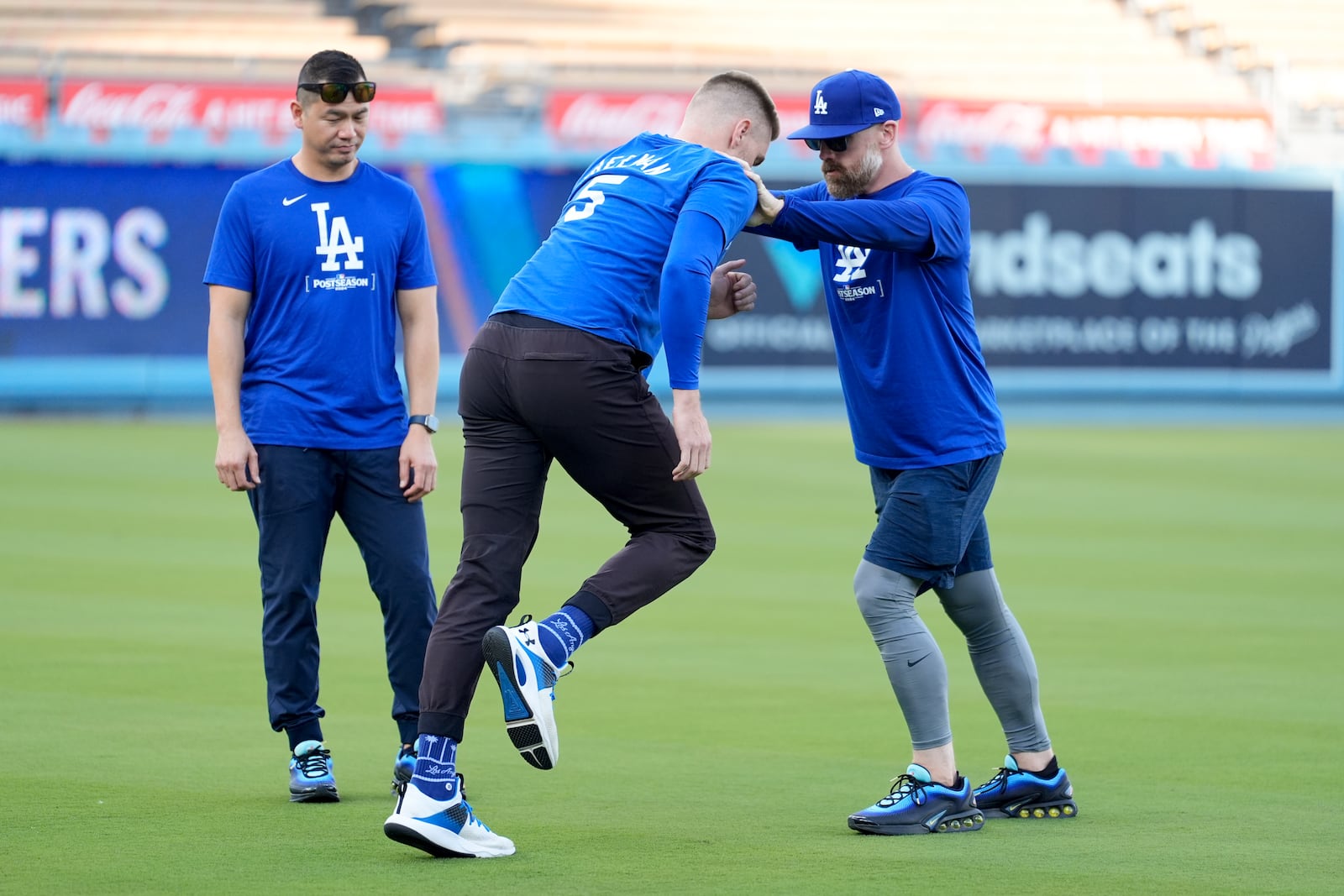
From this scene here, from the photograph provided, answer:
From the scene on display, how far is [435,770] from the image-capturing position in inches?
196

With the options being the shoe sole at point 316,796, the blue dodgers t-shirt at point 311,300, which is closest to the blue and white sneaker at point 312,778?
the shoe sole at point 316,796

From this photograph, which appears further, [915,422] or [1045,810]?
[1045,810]

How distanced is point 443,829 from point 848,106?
2.26m

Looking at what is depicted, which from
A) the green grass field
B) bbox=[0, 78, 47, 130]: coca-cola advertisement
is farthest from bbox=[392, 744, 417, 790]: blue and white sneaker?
bbox=[0, 78, 47, 130]: coca-cola advertisement

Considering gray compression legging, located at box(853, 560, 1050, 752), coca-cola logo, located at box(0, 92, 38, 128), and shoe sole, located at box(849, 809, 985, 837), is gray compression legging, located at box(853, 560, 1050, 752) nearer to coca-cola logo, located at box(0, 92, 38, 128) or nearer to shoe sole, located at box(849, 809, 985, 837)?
shoe sole, located at box(849, 809, 985, 837)

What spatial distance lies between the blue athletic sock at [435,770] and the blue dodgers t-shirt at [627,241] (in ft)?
3.69

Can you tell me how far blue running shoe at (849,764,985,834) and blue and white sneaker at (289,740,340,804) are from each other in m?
1.53

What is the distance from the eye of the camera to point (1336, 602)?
10438 mm

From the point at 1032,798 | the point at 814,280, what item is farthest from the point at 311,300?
the point at 814,280

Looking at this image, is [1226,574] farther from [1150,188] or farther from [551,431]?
[1150,188]

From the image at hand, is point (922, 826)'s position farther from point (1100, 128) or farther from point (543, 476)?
point (1100, 128)

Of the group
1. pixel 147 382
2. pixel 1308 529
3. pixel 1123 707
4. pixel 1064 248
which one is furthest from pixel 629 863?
pixel 1064 248

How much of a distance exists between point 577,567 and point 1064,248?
14.9 metres

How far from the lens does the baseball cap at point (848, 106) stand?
5500 millimetres
